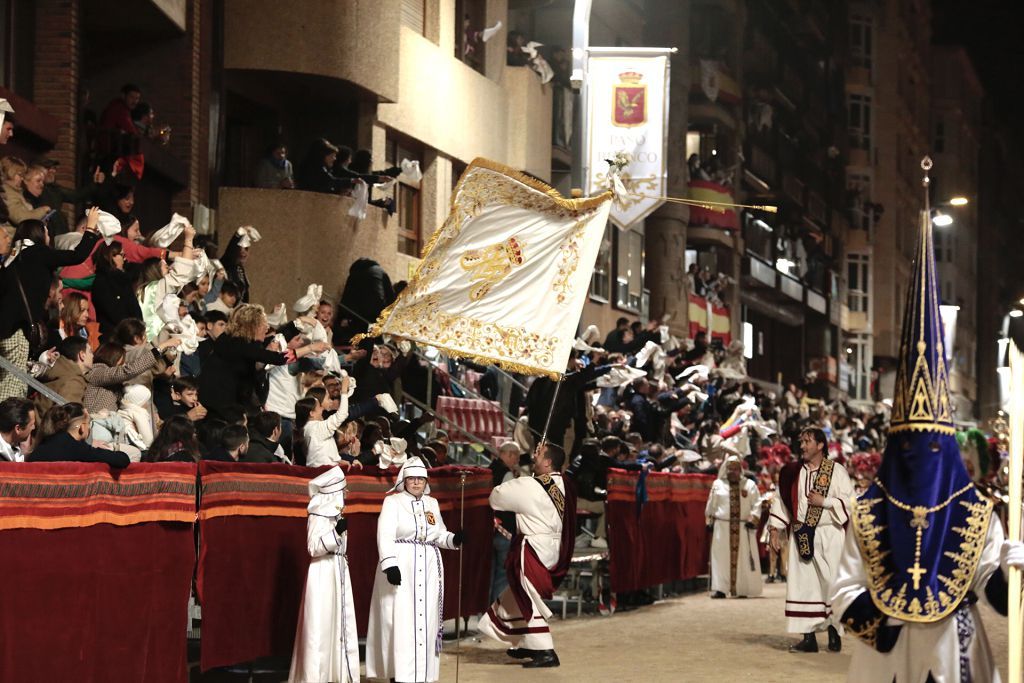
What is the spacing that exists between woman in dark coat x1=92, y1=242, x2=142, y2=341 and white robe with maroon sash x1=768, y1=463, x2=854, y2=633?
6583 mm

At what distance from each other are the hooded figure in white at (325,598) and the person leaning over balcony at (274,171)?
1346 cm

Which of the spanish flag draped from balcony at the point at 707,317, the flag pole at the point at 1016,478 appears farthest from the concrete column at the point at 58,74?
the spanish flag draped from balcony at the point at 707,317

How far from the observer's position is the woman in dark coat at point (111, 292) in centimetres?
1505

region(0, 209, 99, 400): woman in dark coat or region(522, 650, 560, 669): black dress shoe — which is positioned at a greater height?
region(0, 209, 99, 400): woman in dark coat

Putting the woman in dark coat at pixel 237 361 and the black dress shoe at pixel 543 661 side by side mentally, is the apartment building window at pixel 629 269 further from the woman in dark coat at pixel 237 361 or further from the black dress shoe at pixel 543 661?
the black dress shoe at pixel 543 661

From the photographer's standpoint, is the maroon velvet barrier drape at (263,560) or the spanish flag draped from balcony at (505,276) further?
the spanish flag draped from balcony at (505,276)

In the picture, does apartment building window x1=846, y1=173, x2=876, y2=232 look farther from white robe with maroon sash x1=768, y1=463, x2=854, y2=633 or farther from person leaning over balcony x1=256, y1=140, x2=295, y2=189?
white robe with maroon sash x1=768, y1=463, x2=854, y2=633

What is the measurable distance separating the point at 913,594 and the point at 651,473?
1424 centimetres

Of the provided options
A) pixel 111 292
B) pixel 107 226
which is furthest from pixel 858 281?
pixel 111 292

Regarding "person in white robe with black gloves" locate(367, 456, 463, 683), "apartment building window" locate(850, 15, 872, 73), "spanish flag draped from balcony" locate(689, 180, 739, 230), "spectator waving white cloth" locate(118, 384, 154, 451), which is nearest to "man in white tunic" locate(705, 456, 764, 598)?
"person in white robe with black gloves" locate(367, 456, 463, 683)

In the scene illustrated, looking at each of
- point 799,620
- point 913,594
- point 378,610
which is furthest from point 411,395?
point 913,594

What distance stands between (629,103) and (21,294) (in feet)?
56.6

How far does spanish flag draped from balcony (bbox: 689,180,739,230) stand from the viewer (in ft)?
167

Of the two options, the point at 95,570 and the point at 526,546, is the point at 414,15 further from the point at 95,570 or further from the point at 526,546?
the point at 95,570
